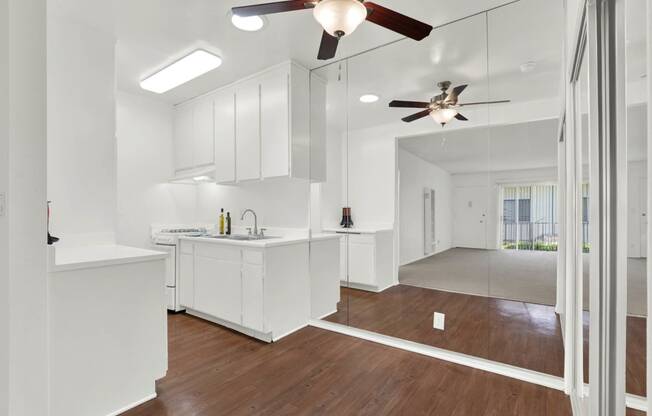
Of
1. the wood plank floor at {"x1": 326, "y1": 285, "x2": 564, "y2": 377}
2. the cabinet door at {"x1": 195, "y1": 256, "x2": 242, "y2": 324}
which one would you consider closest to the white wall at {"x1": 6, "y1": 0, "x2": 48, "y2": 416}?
the cabinet door at {"x1": 195, "y1": 256, "x2": 242, "y2": 324}

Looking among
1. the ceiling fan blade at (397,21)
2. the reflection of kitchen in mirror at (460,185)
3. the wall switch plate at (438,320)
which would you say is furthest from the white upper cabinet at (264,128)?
the wall switch plate at (438,320)

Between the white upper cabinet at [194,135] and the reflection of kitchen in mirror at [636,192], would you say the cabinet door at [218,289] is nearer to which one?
the white upper cabinet at [194,135]

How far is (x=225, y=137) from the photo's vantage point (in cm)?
362

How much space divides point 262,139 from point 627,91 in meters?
2.92

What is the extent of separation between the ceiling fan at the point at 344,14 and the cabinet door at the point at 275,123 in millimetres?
1352

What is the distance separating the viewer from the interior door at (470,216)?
91.3 inches

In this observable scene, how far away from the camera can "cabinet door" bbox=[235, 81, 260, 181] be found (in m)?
3.29

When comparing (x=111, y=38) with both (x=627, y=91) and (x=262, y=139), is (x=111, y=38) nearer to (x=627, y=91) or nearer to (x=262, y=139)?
(x=262, y=139)

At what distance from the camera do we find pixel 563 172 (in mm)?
2104

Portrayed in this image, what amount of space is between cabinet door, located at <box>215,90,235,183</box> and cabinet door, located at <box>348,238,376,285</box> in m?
1.60

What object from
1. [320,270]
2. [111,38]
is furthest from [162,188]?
[320,270]

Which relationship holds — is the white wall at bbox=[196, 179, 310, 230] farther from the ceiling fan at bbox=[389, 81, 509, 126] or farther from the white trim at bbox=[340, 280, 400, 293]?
the ceiling fan at bbox=[389, 81, 509, 126]

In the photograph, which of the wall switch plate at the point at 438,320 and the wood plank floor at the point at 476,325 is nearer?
the wood plank floor at the point at 476,325

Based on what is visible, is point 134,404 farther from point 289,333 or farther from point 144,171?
point 144,171
